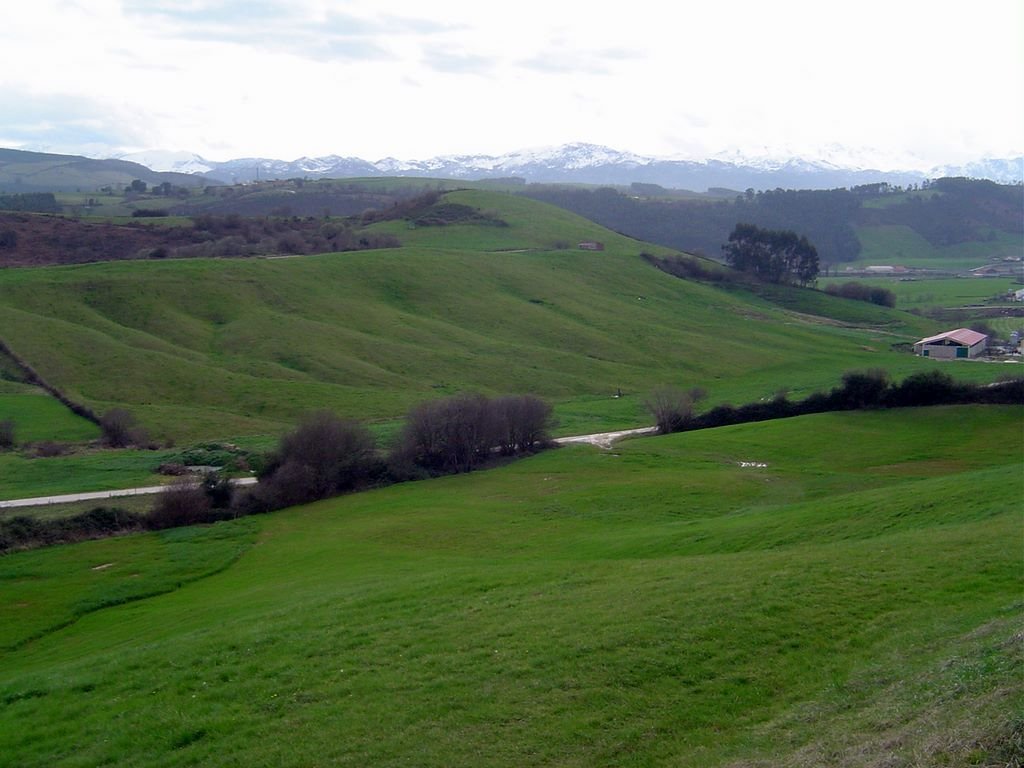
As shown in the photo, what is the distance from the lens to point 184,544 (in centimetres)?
4028

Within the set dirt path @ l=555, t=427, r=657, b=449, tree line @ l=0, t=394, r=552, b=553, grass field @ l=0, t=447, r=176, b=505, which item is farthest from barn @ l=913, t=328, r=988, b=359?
grass field @ l=0, t=447, r=176, b=505

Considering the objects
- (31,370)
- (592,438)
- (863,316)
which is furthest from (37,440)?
(863,316)

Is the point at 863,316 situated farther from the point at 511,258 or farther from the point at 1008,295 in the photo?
the point at 511,258

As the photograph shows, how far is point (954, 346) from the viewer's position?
98.3 metres

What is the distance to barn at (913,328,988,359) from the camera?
9806cm

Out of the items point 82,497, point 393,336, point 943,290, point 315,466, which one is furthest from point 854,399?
point 943,290

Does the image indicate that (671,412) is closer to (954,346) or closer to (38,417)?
(38,417)

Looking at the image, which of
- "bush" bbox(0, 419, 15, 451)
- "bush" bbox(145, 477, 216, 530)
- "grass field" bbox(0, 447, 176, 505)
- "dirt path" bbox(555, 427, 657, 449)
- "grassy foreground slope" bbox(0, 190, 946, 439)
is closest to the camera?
"bush" bbox(145, 477, 216, 530)

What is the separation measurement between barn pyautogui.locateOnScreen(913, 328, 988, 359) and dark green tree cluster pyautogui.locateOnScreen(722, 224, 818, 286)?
5333cm

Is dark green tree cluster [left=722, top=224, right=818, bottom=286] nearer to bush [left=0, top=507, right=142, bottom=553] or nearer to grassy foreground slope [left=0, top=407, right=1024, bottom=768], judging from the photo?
grassy foreground slope [left=0, top=407, right=1024, bottom=768]

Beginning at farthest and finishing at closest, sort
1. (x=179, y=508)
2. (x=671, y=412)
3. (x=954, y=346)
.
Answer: (x=954, y=346), (x=671, y=412), (x=179, y=508)

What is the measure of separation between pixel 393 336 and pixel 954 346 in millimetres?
58453

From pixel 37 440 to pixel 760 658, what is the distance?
56683 millimetres

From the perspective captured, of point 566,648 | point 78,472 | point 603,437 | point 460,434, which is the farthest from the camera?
point 603,437
